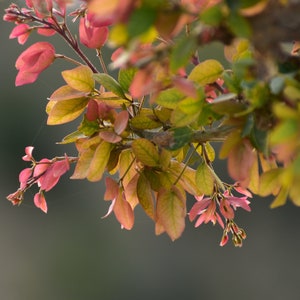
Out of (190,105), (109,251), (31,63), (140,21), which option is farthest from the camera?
(109,251)

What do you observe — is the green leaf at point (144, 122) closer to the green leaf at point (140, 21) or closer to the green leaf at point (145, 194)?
the green leaf at point (145, 194)

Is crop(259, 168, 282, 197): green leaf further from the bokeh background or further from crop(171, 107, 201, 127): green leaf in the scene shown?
the bokeh background

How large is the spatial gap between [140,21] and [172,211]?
0.25m

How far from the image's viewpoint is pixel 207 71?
463mm

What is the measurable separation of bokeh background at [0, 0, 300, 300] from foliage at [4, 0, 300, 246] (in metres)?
2.96

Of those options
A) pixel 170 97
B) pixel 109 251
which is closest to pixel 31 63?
pixel 170 97

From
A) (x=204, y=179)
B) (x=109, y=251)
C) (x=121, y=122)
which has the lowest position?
(x=109, y=251)

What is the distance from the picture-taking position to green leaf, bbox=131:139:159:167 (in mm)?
505

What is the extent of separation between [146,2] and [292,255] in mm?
3579

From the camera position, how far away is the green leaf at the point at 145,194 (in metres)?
0.53

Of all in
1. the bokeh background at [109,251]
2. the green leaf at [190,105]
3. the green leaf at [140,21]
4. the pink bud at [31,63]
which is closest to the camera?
the green leaf at [140,21]

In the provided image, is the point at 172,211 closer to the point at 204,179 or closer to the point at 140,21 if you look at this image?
the point at 204,179

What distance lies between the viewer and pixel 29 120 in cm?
404

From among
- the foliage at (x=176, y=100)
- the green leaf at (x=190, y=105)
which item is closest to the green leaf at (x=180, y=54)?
the foliage at (x=176, y=100)
